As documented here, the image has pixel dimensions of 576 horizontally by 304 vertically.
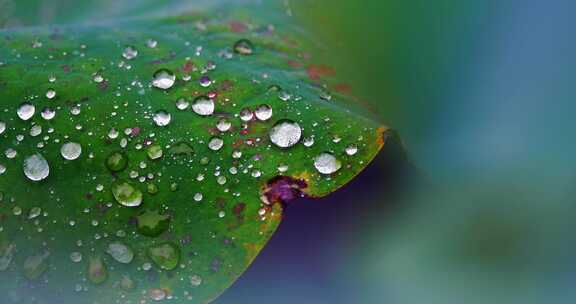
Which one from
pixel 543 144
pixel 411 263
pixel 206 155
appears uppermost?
pixel 206 155

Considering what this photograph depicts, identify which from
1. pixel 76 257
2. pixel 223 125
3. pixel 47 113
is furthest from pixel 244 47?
pixel 76 257

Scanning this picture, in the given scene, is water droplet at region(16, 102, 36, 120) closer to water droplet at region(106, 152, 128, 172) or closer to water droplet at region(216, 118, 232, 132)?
water droplet at region(106, 152, 128, 172)

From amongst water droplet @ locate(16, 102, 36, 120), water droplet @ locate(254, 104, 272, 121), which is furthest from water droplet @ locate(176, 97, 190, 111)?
water droplet @ locate(16, 102, 36, 120)

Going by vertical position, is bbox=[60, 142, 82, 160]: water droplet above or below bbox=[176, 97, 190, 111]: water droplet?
below

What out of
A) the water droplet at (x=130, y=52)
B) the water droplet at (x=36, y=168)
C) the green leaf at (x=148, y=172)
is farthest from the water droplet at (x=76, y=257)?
the water droplet at (x=130, y=52)

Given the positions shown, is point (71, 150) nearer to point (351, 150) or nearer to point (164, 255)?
point (164, 255)

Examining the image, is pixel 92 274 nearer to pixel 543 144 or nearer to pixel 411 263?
pixel 411 263

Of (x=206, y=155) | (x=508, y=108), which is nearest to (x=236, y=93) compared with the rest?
(x=206, y=155)
